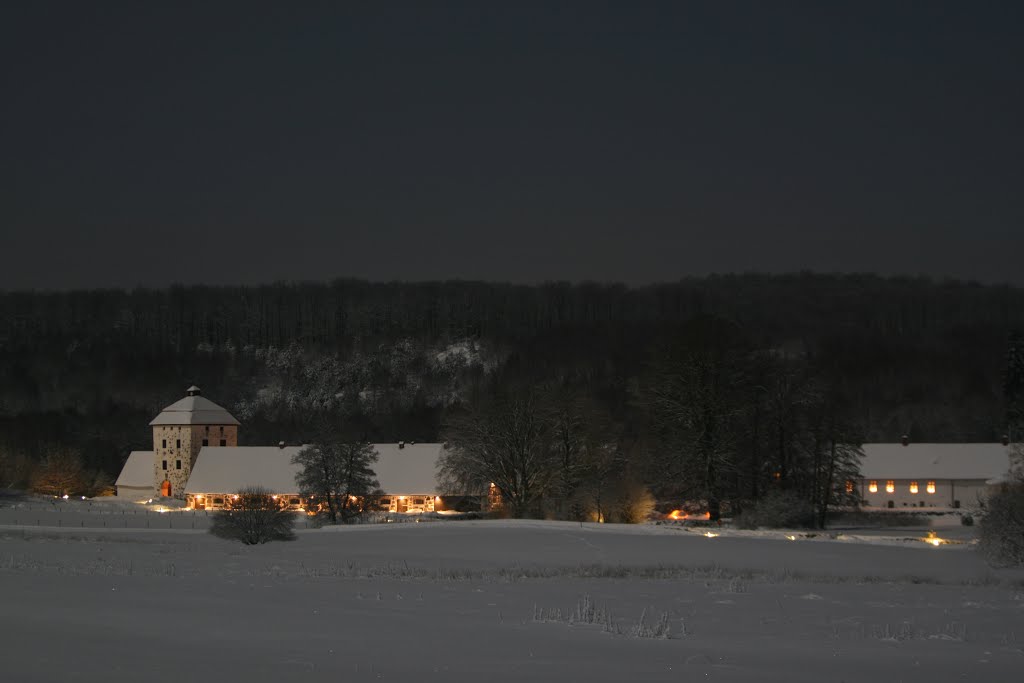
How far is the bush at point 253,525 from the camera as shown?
4338 centimetres

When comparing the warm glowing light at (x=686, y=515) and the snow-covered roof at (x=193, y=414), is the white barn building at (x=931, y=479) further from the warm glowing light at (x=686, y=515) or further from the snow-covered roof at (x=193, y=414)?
the snow-covered roof at (x=193, y=414)

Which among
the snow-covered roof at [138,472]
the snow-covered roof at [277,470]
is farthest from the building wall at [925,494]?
the snow-covered roof at [138,472]

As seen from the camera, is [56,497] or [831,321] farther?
[831,321]

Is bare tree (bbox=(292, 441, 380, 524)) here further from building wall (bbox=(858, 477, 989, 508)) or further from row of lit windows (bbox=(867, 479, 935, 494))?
row of lit windows (bbox=(867, 479, 935, 494))

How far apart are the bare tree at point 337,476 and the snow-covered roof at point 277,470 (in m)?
14.2

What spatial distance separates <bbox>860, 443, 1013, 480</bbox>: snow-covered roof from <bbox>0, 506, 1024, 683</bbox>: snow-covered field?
4082 cm

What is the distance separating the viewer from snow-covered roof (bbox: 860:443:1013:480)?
7456 centimetres

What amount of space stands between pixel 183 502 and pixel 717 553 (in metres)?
54.0

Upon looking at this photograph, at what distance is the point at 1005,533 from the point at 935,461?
4504cm

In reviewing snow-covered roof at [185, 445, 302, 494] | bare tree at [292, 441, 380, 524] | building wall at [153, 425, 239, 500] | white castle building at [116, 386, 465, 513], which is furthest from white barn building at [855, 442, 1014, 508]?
building wall at [153, 425, 239, 500]

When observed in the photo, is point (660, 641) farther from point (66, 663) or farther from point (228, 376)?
point (228, 376)

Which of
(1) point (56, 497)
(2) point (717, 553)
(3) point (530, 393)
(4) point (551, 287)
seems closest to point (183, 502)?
(1) point (56, 497)

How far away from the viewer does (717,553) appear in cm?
3784

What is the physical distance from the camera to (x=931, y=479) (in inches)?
2948
